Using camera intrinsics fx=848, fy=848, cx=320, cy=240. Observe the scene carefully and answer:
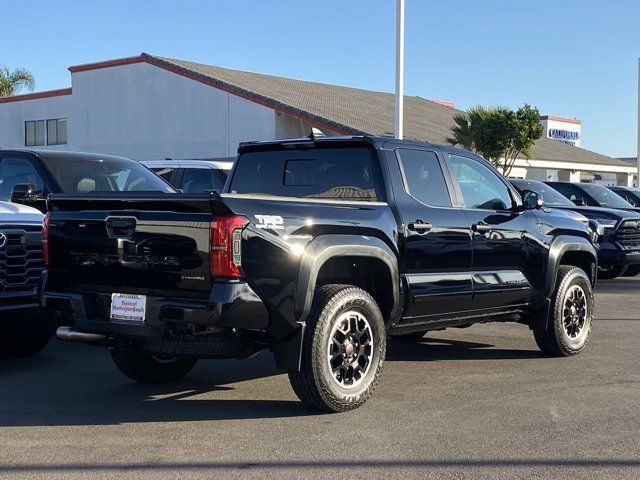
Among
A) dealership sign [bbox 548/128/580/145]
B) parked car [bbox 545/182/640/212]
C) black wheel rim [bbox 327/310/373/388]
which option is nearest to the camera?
black wheel rim [bbox 327/310/373/388]

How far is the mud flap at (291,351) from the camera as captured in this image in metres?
5.48

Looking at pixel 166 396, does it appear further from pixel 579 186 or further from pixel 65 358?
pixel 579 186

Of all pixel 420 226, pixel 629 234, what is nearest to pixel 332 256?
pixel 420 226

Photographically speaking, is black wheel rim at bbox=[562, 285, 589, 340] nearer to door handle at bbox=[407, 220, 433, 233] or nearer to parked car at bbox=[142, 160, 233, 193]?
door handle at bbox=[407, 220, 433, 233]

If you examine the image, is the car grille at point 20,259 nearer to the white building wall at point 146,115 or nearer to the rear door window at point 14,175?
the rear door window at point 14,175

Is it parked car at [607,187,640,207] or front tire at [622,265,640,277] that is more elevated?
parked car at [607,187,640,207]

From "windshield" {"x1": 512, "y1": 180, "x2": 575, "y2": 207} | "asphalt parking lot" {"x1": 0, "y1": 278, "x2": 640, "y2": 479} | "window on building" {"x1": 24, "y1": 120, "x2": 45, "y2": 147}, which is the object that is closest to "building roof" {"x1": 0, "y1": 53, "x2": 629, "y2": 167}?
"window on building" {"x1": 24, "y1": 120, "x2": 45, "y2": 147}

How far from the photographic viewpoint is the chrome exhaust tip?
569cm

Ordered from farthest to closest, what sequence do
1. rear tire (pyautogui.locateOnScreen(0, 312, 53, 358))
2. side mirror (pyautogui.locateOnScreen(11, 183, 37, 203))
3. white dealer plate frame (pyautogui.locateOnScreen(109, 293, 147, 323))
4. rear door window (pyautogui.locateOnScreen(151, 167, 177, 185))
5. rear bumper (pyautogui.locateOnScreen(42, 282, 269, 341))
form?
rear door window (pyautogui.locateOnScreen(151, 167, 177, 185)), side mirror (pyautogui.locateOnScreen(11, 183, 37, 203)), rear tire (pyautogui.locateOnScreen(0, 312, 53, 358)), white dealer plate frame (pyautogui.locateOnScreen(109, 293, 147, 323)), rear bumper (pyautogui.locateOnScreen(42, 282, 269, 341))

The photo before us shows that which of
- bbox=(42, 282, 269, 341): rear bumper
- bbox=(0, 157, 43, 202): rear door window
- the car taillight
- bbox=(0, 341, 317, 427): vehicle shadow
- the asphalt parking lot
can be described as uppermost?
bbox=(0, 157, 43, 202): rear door window

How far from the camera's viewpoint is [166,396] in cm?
648

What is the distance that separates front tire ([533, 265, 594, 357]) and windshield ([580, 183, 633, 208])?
8.93 meters

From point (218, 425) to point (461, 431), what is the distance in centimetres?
158

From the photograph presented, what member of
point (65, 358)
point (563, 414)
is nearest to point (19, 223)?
point (65, 358)
